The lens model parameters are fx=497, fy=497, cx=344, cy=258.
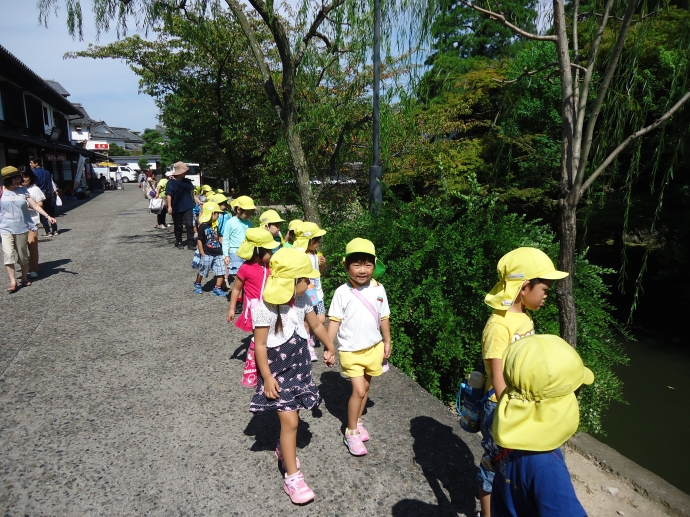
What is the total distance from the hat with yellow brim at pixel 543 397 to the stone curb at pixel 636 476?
2.85 meters

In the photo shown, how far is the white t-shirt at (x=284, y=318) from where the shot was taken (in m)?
2.90

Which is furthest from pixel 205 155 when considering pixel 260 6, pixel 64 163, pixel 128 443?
pixel 64 163

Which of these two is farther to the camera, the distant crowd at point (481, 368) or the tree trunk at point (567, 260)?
the tree trunk at point (567, 260)

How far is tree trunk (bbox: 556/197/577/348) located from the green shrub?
1315mm

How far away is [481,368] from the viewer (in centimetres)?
300

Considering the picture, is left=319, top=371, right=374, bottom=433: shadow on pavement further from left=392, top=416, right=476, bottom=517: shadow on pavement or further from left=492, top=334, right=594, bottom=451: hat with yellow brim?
left=492, top=334, right=594, bottom=451: hat with yellow brim

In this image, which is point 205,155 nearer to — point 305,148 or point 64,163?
point 305,148

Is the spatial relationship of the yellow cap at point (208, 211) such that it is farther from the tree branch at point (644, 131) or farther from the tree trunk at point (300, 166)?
the tree branch at point (644, 131)

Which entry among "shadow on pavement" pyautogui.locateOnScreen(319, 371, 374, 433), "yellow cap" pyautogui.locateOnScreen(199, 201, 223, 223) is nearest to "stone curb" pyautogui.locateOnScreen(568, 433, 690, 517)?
"shadow on pavement" pyautogui.locateOnScreen(319, 371, 374, 433)

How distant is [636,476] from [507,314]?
259 cm

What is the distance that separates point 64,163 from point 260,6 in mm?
26868

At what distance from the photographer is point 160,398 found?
415cm

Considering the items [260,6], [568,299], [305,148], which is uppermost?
[260,6]

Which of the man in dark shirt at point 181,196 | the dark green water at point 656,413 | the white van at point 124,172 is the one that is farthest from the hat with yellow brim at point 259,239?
the white van at point 124,172
